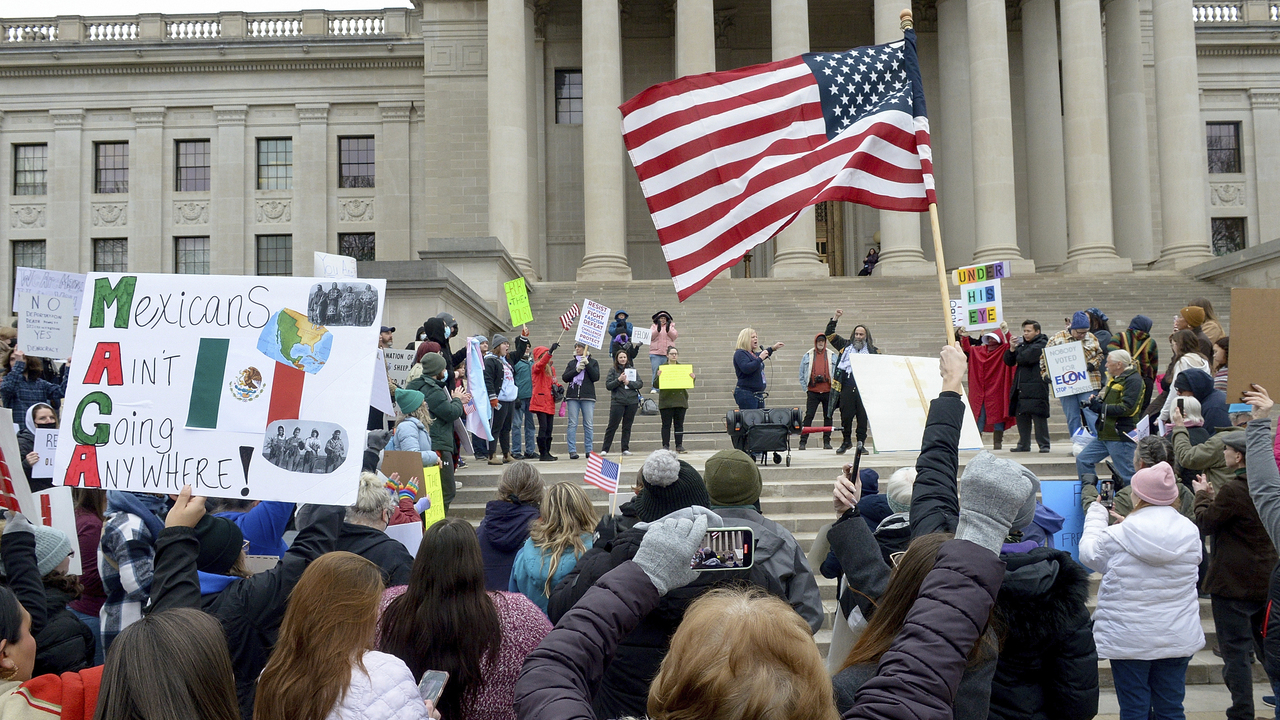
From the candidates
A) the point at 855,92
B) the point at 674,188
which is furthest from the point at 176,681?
the point at 855,92

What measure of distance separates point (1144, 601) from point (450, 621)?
4.01 m

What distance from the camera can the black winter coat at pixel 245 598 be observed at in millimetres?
3443

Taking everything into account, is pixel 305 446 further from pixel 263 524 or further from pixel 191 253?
pixel 191 253

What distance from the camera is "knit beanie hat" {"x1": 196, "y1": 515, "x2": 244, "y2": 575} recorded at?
3812 mm

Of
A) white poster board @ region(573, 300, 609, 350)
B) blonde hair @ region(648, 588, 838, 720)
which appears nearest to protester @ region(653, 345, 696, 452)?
white poster board @ region(573, 300, 609, 350)

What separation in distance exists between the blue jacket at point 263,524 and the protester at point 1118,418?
818 centimetres

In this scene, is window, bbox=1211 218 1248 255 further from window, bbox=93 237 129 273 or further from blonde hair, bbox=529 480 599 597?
window, bbox=93 237 129 273

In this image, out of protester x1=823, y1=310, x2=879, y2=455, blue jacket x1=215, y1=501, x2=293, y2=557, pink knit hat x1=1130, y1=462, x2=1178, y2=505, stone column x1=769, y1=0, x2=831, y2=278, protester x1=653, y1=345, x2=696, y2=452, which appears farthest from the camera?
stone column x1=769, y1=0, x2=831, y2=278

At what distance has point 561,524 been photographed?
200 inches

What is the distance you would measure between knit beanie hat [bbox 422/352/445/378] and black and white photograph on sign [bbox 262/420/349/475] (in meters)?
6.12

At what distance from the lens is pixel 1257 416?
4562mm

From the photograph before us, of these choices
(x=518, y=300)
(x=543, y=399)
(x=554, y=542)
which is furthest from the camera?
(x=518, y=300)

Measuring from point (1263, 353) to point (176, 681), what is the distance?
15.9ft

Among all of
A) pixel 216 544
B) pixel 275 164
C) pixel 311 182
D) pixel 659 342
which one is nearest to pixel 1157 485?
pixel 216 544
